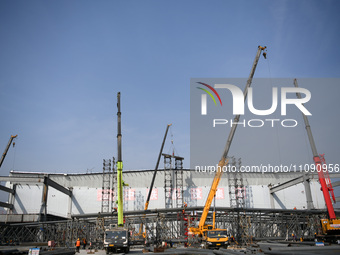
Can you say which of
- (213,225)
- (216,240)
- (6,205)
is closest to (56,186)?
(6,205)

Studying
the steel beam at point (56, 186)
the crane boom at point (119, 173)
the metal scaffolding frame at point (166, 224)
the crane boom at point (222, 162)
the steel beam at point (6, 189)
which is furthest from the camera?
the steel beam at point (6, 189)

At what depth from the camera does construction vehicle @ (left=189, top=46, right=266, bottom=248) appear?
1032 inches

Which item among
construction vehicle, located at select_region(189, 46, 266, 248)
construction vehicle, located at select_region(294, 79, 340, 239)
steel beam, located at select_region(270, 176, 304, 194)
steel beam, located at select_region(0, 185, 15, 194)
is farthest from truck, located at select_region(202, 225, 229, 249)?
steel beam, located at select_region(0, 185, 15, 194)

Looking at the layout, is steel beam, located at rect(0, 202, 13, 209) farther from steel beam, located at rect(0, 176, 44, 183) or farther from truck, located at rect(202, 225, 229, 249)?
truck, located at rect(202, 225, 229, 249)

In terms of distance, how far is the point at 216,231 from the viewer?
27266 millimetres

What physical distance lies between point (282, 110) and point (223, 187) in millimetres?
35458

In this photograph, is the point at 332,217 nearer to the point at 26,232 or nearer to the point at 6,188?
the point at 26,232

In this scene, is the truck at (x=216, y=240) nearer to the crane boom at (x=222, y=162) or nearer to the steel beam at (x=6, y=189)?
the crane boom at (x=222, y=162)

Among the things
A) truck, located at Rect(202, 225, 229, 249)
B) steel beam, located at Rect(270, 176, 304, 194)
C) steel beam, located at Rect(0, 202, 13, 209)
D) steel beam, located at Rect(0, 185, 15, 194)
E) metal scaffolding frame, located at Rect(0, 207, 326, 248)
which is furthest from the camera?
steel beam, located at Rect(0, 202, 13, 209)

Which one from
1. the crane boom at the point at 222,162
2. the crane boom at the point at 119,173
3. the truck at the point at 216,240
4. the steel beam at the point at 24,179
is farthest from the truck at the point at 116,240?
the steel beam at the point at 24,179

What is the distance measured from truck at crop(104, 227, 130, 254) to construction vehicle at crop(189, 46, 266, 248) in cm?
777

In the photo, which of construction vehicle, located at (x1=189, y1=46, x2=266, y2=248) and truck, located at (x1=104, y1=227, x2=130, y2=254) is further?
construction vehicle, located at (x1=189, y1=46, x2=266, y2=248)

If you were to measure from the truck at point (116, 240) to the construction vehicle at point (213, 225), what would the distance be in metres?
7.77

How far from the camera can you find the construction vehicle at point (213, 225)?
86.0 ft
